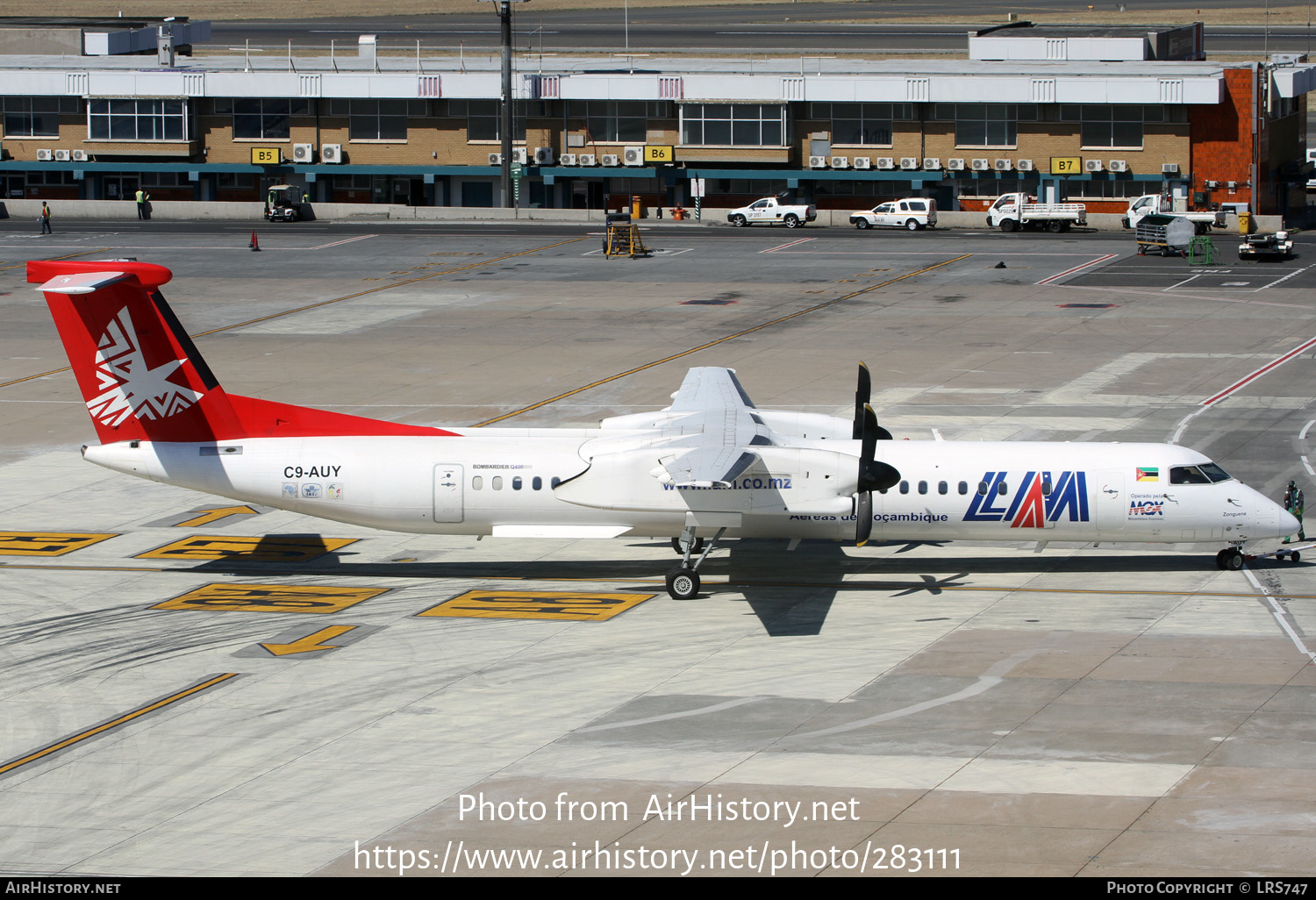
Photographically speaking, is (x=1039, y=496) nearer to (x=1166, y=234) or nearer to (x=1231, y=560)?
(x=1231, y=560)

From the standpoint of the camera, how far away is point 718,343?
2482 inches

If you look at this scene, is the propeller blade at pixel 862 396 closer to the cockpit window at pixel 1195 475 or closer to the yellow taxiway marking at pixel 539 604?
the yellow taxiway marking at pixel 539 604

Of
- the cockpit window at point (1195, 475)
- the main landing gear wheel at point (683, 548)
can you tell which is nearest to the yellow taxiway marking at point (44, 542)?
the main landing gear wheel at point (683, 548)

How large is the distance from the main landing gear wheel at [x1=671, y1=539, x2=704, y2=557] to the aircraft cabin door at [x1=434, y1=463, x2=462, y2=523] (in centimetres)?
518

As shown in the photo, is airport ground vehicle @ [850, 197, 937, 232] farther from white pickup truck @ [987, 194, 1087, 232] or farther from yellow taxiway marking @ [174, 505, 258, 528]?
yellow taxiway marking @ [174, 505, 258, 528]

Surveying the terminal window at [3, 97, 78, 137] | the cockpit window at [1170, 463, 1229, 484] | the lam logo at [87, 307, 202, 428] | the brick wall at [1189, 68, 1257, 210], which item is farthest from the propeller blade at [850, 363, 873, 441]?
the terminal window at [3, 97, 78, 137]

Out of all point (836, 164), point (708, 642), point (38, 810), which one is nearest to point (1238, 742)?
point (708, 642)

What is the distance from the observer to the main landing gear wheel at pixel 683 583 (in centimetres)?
3347

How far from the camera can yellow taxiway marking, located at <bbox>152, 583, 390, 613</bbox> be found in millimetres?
33156

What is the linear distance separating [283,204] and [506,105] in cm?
1754

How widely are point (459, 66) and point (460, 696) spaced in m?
95.1

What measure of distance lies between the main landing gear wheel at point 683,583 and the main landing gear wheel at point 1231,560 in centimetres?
1224

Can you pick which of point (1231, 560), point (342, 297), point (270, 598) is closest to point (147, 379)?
point (270, 598)

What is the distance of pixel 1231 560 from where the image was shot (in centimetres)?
3494
